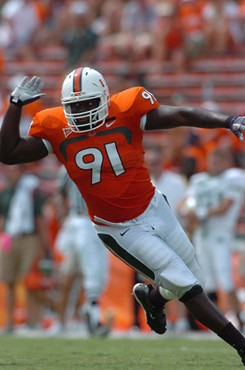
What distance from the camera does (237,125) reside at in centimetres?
590

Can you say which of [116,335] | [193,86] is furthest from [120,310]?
[193,86]

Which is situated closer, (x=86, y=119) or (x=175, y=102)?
(x=86, y=119)

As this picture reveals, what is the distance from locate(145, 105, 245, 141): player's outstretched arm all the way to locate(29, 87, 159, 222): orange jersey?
0.21ft

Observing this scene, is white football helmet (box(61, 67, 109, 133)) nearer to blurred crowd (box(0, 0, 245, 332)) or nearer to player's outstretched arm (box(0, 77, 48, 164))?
player's outstretched arm (box(0, 77, 48, 164))

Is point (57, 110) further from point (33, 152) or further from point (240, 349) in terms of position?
point (240, 349)

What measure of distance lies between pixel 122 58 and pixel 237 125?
918cm

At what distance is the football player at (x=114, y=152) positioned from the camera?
6172 millimetres

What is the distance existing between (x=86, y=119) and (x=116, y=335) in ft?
15.4

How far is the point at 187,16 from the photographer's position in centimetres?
1420

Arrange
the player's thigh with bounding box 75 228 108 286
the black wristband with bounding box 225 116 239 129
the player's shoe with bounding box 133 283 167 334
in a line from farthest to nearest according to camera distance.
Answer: the player's thigh with bounding box 75 228 108 286
the player's shoe with bounding box 133 283 167 334
the black wristband with bounding box 225 116 239 129

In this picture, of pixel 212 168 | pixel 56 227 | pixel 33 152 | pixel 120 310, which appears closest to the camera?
pixel 33 152

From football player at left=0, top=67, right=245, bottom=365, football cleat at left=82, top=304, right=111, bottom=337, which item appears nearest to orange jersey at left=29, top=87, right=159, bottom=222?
football player at left=0, top=67, right=245, bottom=365

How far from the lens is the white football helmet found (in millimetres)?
6172

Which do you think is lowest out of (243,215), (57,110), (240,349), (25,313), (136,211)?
(25,313)
